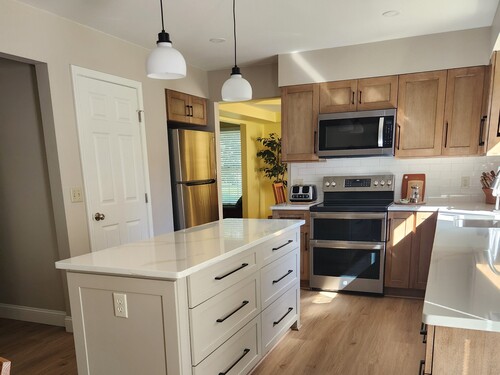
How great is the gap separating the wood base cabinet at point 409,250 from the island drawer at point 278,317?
116 cm

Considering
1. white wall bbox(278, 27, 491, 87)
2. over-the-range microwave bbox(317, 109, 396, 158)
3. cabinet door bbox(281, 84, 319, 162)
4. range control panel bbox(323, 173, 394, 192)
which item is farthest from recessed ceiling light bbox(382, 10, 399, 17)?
range control panel bbox(323, 173, 394, 192)

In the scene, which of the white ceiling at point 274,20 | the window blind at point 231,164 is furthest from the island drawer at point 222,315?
the window blind at point 231,164

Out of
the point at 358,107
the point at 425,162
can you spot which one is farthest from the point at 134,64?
the point at 425,162

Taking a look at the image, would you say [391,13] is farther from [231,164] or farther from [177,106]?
[231,164]

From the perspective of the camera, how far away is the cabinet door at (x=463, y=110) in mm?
3000

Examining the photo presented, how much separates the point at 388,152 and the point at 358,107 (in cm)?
55

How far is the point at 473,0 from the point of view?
238 cm

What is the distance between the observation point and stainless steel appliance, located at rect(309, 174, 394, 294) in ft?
10.5

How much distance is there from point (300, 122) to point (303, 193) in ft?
2.60

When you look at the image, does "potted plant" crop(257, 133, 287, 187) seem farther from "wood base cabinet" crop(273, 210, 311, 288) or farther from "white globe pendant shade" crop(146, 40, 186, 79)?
"white globe pendant shade" crop(146, 40, 186, 79)

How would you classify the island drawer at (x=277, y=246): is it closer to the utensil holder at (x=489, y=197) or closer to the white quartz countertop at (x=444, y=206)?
the white quartz countertop at (x=444, y=206)

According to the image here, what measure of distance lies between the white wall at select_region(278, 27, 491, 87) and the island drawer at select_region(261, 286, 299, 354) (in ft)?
7.24

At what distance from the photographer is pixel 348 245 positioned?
328cm

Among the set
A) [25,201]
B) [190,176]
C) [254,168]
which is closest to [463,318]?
[25,201]
